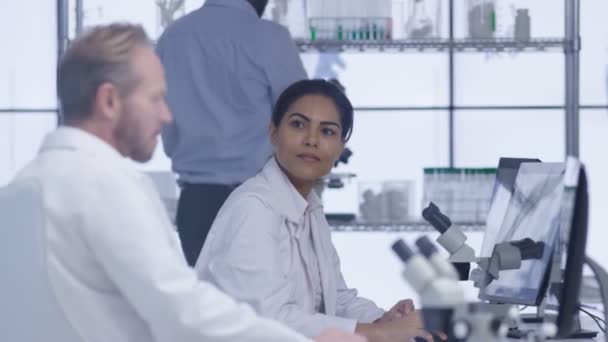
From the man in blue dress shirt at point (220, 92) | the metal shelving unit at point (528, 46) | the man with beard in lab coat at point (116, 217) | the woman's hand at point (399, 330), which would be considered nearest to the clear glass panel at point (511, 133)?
the metal shelving unit at point (528, 46)

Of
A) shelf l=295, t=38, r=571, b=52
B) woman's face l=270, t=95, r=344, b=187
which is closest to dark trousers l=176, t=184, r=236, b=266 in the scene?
shelf l=295, t=38, r=571, b=52

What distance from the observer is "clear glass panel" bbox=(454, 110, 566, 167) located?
5598 mm

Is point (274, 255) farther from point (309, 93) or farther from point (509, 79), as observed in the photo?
point (509, 79)

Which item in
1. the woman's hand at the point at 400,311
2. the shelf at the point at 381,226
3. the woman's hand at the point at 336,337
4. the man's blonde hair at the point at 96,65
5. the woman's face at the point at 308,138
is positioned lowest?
the shelf at the point at 381,226

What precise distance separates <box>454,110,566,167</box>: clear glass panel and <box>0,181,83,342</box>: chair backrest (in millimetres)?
4079

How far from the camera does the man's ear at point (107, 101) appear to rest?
1.65 metres

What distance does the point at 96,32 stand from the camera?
65.7 inches

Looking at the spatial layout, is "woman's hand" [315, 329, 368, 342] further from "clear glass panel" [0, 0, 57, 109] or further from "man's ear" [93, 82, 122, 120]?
"clear glass panel" [0, 0, 57, 109]

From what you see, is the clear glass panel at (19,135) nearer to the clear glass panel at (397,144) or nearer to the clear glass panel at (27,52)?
the clear glass panel at (27,52)

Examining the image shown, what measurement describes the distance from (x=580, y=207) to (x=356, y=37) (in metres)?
2.50

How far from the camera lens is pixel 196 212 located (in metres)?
3.69

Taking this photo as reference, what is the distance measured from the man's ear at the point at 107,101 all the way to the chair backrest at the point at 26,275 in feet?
0.51

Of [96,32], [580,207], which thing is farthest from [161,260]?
[580,207]

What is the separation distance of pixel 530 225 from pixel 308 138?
556 mm
